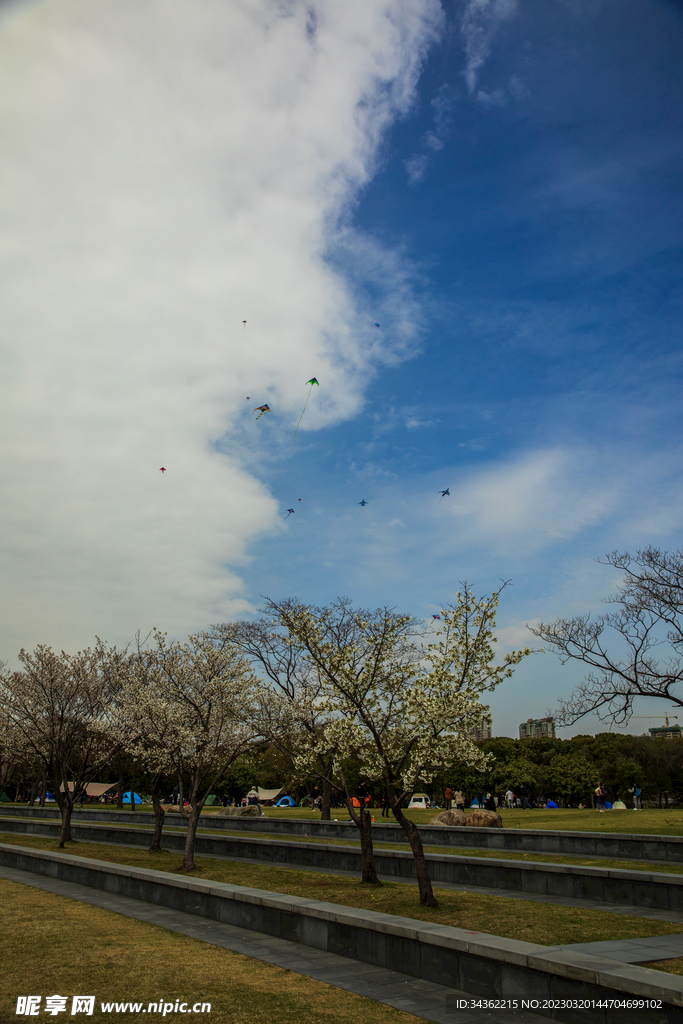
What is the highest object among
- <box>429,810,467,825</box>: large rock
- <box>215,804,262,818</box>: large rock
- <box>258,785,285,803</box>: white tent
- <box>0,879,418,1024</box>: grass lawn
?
<box>429,810,467,825</box>: large rock

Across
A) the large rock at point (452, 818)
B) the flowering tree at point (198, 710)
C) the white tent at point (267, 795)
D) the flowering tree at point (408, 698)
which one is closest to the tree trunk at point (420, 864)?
the flowering tree at point (408, 698)

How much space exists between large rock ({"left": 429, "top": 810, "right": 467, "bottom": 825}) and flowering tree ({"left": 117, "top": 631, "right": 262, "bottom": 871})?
9.26 m

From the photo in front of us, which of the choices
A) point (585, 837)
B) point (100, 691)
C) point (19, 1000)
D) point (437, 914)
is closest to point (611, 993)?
point (437, 914)

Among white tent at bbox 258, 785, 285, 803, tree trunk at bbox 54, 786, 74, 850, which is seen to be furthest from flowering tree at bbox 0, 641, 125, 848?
white tent at bbox 258, 785, 285, 803

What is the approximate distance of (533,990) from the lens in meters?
6.56

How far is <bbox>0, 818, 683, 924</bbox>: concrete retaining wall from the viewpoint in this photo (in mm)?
11289

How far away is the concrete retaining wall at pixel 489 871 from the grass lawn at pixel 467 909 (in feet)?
3.35

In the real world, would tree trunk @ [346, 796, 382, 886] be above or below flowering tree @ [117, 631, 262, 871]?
below

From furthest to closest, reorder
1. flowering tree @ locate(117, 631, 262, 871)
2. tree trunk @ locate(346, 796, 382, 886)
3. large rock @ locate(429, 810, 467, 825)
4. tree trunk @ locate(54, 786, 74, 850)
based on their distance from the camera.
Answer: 1. large rock @ locate(429, 810, 467, 825)
2. tree trunk @ locate(54, 786, 74, 850)
3. flowering tree @ locate(117, 631, 262, 871)
4. tree trunk @ locate(346, 796, 382, 886)

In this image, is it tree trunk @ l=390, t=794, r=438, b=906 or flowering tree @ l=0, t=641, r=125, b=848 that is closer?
tree trunk @ l=390, t=794, r=438, b=906

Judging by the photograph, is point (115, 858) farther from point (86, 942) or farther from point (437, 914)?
point (437, 914)

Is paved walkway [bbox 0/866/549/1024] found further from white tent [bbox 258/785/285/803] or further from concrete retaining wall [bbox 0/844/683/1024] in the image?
white tent [bbox 258/785/285/803]

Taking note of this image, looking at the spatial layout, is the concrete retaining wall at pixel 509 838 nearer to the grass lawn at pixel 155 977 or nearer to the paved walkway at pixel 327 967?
the paved walkway at pixel 327 967

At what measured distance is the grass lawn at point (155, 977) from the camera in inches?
265
